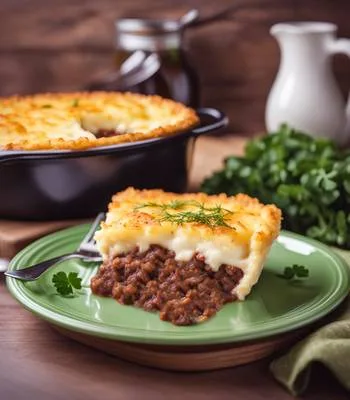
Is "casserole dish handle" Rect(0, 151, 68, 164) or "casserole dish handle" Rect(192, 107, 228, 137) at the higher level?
"casserole dish handle" Rect(0, 151, 68, 164)

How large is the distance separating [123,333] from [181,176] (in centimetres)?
83

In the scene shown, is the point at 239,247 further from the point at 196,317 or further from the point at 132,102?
the point at 132,102

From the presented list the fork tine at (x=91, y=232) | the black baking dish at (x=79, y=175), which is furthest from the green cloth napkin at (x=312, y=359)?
the black baking dish at (x=79, y=175)

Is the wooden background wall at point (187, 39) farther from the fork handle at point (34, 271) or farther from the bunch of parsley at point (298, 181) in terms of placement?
the fork handle at point (34, 271)

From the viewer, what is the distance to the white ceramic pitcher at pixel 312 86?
105 inches

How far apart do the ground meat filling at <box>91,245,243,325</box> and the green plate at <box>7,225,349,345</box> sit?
0.02 m

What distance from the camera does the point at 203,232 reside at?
5.26 feet

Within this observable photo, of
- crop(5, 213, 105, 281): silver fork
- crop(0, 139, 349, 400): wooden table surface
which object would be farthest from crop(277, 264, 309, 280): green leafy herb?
crop(5, 213, 105, 281): silver fork

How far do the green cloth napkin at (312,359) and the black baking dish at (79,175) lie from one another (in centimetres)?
71

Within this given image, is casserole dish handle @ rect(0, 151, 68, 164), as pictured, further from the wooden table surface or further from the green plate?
the wooden table surface

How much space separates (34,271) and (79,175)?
1.30ft

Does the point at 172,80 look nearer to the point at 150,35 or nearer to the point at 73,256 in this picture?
the point at 150,35

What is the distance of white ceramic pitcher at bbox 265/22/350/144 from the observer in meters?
2.68

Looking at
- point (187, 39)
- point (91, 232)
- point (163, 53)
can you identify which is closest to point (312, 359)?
point (91, 232)
